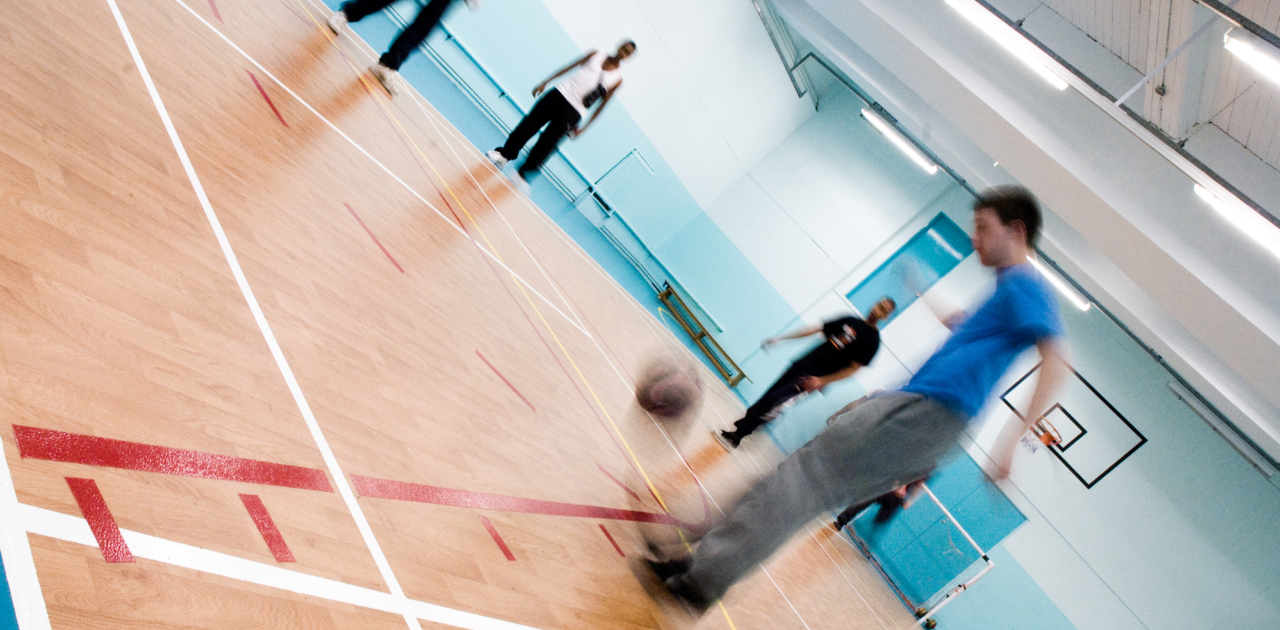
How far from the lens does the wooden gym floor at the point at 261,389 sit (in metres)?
1.05

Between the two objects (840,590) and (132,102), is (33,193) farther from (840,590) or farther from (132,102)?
(840,590)

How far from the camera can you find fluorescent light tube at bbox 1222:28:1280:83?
3.02 metres

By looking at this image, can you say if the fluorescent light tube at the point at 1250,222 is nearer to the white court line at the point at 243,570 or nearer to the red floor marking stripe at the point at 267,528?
the white court line at the point at 243,570

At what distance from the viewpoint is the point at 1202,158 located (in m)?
4.05

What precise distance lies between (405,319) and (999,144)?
15.7ft

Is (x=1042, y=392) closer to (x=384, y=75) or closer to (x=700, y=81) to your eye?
(x=384, y=75)

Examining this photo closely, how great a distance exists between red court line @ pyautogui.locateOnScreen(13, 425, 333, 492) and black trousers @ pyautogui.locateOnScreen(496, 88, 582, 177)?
4068 millimetres

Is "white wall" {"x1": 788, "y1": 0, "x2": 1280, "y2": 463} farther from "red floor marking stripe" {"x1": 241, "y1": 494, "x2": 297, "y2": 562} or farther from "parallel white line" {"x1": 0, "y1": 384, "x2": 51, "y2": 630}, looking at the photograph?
"parallel white line" {"x1": 0, "y1": 384, "x2": 51, "y2": 630}

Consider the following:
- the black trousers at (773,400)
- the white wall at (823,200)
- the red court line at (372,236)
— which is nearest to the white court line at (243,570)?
the red court line at (372,236)

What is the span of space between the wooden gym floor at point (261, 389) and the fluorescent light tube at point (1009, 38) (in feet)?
11.5

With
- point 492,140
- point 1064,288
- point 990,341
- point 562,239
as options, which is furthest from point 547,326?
point 1064,288

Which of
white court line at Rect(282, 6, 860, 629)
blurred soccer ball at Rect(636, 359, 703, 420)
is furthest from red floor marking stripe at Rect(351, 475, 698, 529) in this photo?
blurred soccer ball at Rect(636, 359, 703, 420)

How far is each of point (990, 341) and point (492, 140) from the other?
19.6ft

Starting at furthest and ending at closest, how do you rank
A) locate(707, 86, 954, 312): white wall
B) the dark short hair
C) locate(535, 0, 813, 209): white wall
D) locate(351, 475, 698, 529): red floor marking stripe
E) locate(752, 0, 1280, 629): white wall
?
locate(707, 86, 954, 312): white wall < locate(535, 0, 813, 209): white wall < locate(752, 0, 1280, 629): white wall < the dark short hair < locate(351, 475, 698, 529): red floor marking stripe
